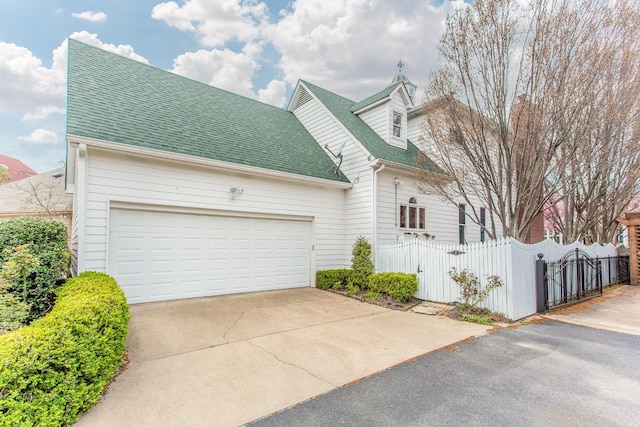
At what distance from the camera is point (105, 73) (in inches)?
345

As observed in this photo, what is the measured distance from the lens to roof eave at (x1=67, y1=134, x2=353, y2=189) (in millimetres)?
6188

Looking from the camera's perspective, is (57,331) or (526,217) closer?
(57,331)

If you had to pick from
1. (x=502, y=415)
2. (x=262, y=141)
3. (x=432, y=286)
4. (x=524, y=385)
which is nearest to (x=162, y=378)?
(x=502, y=415)

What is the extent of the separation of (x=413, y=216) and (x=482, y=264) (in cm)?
438

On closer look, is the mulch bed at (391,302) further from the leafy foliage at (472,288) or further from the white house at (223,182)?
the white house at (223,182)

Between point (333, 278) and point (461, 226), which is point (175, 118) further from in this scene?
point (461, 226)

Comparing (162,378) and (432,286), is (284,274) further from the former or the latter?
(162,378)

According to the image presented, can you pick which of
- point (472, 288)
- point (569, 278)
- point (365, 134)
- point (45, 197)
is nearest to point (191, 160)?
point (365, 134)

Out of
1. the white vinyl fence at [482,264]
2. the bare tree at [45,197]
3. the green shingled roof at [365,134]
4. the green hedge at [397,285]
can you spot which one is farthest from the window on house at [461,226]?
the bare tree at [45,197]

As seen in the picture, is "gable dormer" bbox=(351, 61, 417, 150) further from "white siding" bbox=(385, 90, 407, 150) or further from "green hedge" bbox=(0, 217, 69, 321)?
"green hedge" bbox=(0, 217, 69, 321)

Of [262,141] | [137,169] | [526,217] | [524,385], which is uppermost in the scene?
[262,141]

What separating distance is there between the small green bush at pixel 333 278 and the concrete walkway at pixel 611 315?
5.02 metres

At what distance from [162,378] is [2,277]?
246 centimetres

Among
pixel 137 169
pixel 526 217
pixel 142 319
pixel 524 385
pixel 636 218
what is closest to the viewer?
pixel 524 385
